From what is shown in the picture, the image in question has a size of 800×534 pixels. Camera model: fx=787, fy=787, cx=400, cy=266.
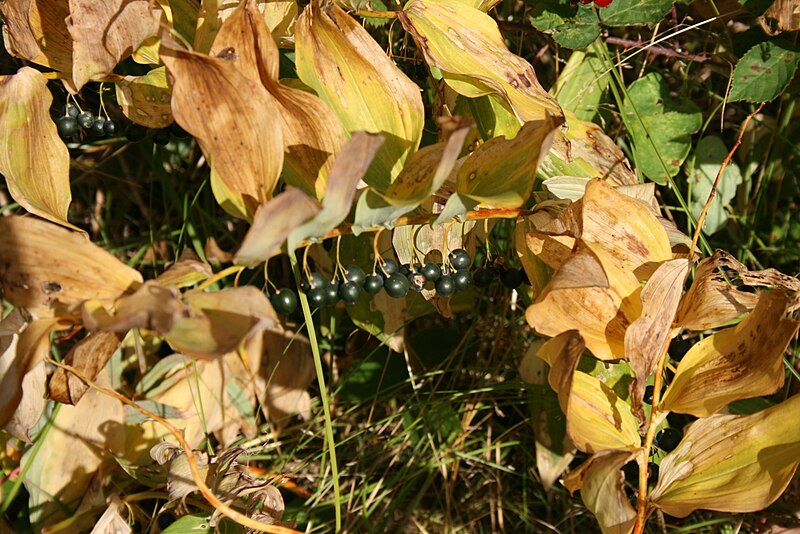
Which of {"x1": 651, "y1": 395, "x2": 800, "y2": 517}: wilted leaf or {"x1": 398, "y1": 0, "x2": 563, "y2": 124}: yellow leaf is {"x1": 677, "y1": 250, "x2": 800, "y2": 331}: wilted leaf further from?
{"x1": 398, "y1": 0, "x2": 563, "y2": 124}: yellow leaf

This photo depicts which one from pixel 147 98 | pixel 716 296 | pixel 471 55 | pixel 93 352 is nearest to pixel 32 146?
pixel 147 98

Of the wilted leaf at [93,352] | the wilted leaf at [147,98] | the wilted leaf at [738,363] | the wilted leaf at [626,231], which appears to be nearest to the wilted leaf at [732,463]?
the wilted leaf at [738,363]

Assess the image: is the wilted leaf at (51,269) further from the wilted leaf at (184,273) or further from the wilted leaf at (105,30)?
the wilted leaf at (105,30)

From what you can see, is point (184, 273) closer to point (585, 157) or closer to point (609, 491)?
point (609, 491)

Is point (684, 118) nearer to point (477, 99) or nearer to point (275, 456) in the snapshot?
point (477, 99)

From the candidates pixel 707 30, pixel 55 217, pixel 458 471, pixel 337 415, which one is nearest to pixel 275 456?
pixel 337 415

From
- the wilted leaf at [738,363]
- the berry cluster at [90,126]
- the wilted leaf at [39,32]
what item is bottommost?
the wilted leaf at [738,363]

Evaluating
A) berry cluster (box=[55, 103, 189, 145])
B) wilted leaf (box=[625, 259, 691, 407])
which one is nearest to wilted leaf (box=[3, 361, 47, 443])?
berry cluster (box=[55, 103, 189, 145])
